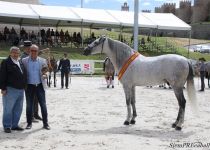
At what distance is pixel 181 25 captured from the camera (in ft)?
145

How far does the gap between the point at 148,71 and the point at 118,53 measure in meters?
1.00

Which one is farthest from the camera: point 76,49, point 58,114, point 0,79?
point 76,49

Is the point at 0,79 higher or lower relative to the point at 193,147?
higher

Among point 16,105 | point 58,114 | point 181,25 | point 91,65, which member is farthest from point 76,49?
point 16,105

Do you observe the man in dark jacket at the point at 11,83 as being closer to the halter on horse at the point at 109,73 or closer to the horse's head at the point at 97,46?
the horse's head at the point at 97,46

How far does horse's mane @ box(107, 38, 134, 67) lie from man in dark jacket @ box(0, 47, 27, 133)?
264 cm

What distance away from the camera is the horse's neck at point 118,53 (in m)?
11.8

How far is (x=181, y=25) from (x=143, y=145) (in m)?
36.4

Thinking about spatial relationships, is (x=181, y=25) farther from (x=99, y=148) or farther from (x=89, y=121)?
(x=99, y=148)

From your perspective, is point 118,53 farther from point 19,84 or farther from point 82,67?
point 82,67

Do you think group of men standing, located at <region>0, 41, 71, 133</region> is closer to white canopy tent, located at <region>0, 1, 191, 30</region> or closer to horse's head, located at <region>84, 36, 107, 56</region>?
horse's head, located at <region>84, 36, 107, 56</region>

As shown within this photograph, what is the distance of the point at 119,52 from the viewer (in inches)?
467

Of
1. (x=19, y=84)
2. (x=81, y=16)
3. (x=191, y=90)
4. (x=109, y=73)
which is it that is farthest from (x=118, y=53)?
(x=81, y=16)

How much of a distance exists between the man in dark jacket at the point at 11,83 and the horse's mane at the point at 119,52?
264cm
